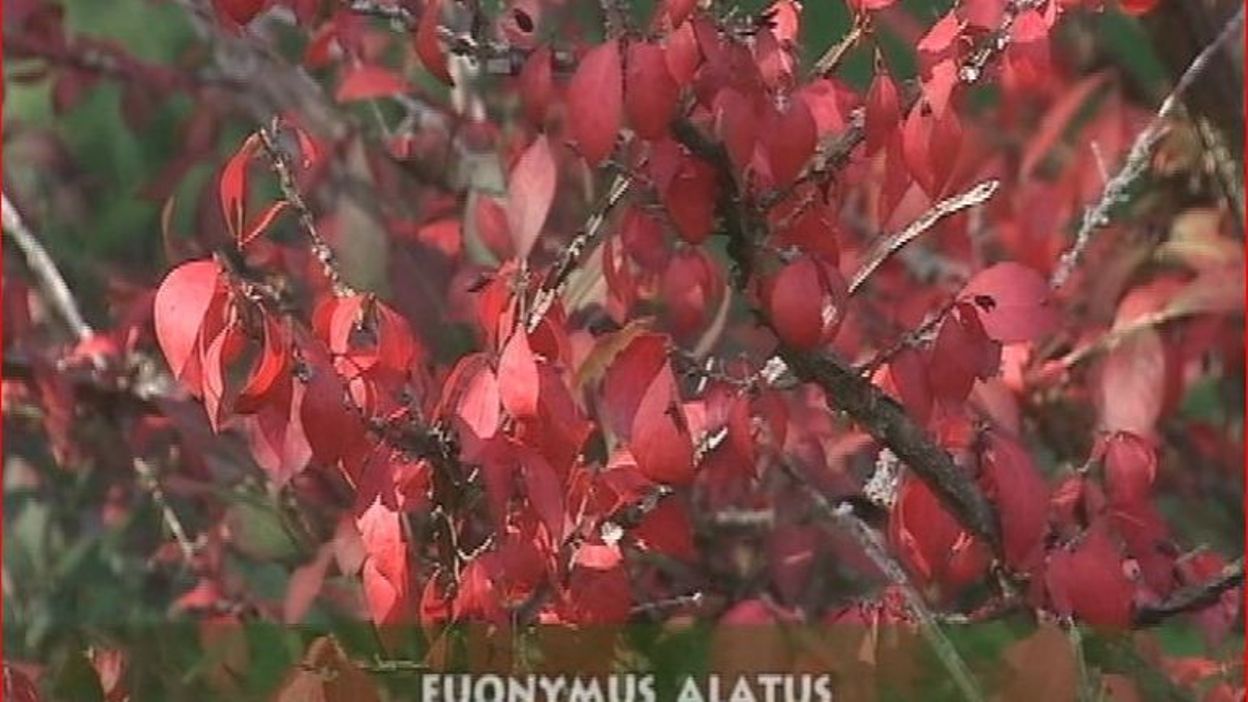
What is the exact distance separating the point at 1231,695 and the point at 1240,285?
46 cm

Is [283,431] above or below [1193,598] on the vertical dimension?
above

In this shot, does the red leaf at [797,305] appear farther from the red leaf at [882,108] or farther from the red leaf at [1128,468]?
the red leaf at [1128,468]

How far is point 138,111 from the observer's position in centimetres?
197

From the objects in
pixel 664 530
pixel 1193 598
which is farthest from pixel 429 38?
pixel 1193 598

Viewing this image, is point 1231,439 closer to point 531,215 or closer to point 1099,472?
point 1099,472

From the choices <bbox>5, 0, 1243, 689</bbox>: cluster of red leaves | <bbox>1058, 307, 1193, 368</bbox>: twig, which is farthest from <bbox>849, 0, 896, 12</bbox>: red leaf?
<bbox>1058, 307, 1193, 368</bbox>: twig

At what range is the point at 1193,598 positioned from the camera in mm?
1161

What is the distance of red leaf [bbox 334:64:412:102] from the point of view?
5.03ft

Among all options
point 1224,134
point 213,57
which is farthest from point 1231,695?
point 213,57

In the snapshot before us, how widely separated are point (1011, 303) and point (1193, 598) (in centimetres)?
20

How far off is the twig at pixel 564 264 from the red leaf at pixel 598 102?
0.05 m

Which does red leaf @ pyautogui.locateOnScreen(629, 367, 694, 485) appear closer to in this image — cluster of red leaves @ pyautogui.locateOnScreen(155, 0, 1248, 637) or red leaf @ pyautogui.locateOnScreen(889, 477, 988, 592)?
cluster of red leaves @ pyautogui.locateOnScreen(155, 0, 1248, 637)

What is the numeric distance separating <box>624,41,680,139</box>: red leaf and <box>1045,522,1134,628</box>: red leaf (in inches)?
12.1

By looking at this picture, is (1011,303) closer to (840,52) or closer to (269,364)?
(840,52)
